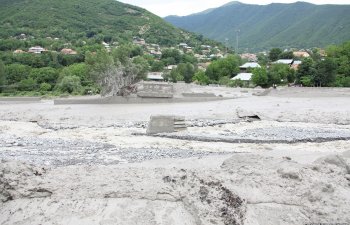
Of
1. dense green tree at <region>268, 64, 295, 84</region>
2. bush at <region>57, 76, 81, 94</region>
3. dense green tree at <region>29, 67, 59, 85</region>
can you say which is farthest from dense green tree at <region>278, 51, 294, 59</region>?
bush at <region>57, 76, 81, 94</region>

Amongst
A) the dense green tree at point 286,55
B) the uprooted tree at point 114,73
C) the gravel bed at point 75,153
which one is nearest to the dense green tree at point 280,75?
the uprooted tree at point 114,73

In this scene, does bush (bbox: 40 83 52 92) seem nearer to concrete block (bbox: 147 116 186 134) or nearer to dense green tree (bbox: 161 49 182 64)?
concrete block (bbox: 147 116 186 134)

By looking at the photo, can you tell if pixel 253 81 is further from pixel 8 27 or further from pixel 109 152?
pixel 8 27

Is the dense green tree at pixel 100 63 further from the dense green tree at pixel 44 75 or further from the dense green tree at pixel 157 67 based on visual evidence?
the dense green tree at pixel 157 67

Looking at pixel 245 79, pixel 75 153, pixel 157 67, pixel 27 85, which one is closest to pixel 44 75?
pixel 27 85

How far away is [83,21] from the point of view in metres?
110

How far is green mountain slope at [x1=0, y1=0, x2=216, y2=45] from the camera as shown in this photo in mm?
98831

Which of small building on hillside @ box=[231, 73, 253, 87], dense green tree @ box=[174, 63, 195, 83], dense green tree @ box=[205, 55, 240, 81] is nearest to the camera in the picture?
small building on hillside @ box=[231, 73, 253, 87]

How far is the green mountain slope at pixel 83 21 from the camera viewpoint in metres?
98.8

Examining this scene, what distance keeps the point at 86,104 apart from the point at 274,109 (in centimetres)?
1278

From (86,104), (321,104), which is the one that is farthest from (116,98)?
(321,104)

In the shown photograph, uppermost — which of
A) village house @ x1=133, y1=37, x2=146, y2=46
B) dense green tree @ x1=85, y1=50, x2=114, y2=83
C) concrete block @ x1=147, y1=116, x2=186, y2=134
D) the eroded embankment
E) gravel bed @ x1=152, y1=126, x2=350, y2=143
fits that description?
village house @ x1=133, y1=37, x2=146, y2=46

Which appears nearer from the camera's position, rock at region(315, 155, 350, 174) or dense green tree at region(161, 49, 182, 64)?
rock at region(315, 155, 350, 174)

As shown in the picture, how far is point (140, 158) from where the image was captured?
13469 millimetres
